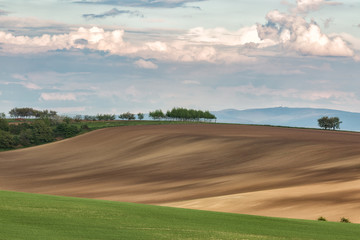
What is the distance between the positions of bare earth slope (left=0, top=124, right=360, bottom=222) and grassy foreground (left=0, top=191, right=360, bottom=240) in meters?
8.35

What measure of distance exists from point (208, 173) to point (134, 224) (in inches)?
1640

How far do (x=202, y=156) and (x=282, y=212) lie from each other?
43.9 m

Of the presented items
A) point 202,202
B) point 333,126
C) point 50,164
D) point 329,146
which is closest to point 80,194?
point 202,202

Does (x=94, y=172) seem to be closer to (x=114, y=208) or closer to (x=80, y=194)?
(x=80, y=194)

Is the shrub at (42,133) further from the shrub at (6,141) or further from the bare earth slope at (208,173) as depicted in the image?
the bare earth slope at (208,173)

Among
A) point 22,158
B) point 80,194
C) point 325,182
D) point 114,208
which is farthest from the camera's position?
point 22,158

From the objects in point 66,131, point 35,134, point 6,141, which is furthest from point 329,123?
point 6,141

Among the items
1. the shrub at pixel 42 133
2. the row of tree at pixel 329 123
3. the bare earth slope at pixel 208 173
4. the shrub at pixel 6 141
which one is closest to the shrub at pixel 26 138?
the shrub at pixel 42 133

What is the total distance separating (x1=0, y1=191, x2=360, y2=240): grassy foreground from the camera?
18922mm

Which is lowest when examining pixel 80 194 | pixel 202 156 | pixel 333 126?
pixel 80 194

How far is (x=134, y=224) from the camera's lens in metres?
21.5

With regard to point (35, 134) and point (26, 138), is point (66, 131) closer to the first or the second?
point (35, 134)

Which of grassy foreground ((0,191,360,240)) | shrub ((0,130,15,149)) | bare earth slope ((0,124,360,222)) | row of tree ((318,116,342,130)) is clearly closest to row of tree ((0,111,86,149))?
shrub ((0,130,15,149))

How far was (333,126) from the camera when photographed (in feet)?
477
